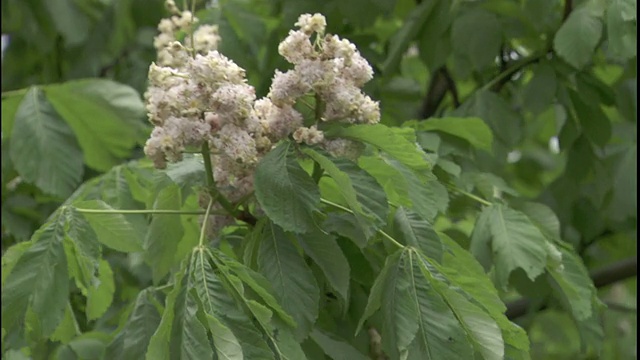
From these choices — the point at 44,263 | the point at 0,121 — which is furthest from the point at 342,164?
the point at 0,121

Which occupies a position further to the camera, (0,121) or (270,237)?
(0,121)

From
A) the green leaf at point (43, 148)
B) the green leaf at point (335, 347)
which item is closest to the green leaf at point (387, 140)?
the green leaf at point (335, 347)

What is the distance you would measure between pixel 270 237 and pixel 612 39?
67cm

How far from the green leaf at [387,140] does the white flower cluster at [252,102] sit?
0.01 m

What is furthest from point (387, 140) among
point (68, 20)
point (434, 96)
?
point (68, 20)

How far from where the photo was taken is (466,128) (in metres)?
1.46

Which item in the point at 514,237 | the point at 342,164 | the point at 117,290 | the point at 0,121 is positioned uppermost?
the point at 342,164

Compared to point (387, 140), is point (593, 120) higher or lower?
lower

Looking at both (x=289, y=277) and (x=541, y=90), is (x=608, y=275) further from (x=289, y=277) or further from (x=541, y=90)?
(x=289, y=277)

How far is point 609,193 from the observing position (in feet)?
6.59

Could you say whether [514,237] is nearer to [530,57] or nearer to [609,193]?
[530,57]

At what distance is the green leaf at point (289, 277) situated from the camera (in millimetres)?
1049

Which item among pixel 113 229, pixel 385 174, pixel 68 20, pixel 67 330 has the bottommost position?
pixel 67 330

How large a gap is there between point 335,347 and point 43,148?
2.96ft
